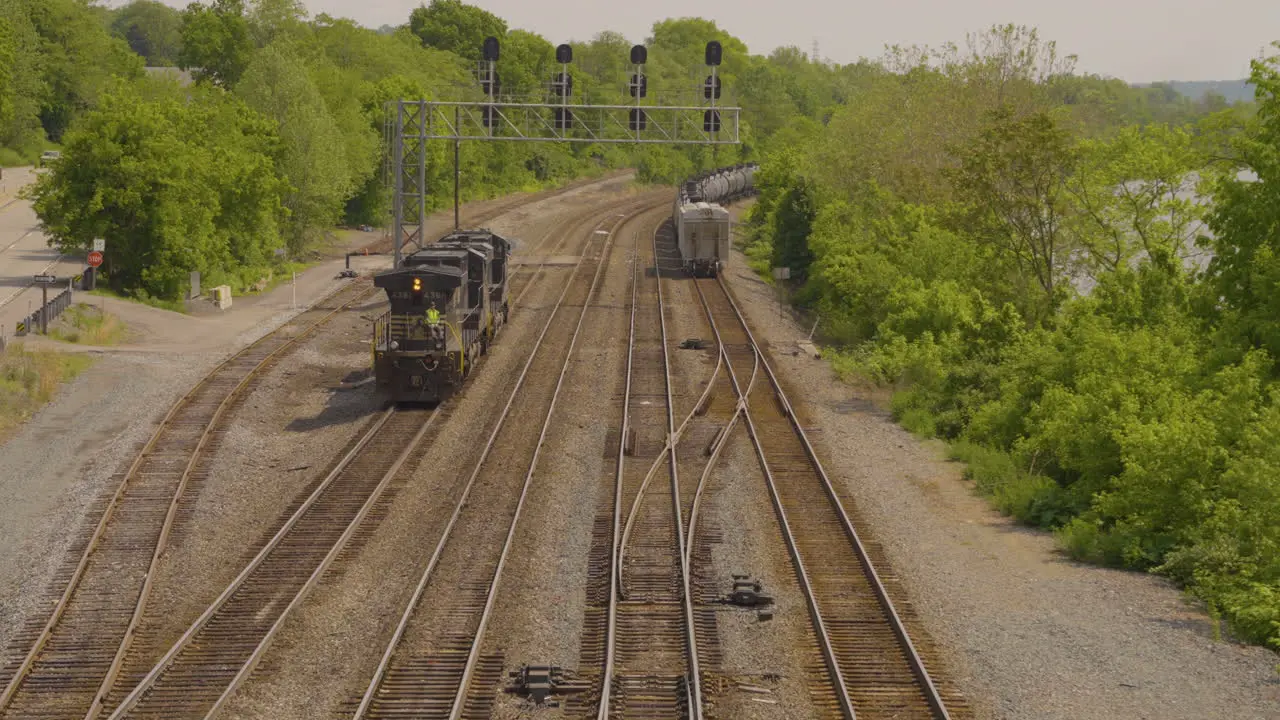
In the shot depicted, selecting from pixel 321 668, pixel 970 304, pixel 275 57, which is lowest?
pixel 321 668

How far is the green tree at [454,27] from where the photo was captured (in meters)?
132

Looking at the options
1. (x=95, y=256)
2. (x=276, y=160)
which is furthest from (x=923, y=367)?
(x=276, y=160)

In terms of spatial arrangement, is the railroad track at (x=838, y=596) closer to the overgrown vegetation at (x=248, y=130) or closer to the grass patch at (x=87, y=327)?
the grass patch at (x=87, y=327)

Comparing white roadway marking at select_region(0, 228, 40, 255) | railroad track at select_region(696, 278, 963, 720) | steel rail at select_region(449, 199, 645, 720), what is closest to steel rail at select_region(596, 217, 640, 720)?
steel rail at select_region(449, 199, 645, 720)

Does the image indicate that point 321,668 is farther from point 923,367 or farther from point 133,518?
point 923,367

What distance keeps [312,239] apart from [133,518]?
43740mm

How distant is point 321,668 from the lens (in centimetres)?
1495

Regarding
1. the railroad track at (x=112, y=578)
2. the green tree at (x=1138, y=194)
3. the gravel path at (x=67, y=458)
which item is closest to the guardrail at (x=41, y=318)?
the gravel path at (x=67, y=458)

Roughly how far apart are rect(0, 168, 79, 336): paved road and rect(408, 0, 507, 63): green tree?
66946 mm

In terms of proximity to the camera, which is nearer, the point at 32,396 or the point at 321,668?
the point at 321,668

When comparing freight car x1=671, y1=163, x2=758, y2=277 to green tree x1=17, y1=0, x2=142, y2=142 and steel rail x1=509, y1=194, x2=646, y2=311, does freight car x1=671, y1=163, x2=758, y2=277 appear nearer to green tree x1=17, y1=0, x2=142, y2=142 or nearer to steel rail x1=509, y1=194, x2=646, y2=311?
steel rail x1=509, y1=194, x2=646, y2=311

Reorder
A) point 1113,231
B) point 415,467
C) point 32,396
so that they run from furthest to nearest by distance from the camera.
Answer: point 1113,231
point 32,396
point 415,467

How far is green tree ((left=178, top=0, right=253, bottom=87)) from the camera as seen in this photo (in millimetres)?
90938

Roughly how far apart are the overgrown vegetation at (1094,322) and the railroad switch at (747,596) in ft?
20.4
